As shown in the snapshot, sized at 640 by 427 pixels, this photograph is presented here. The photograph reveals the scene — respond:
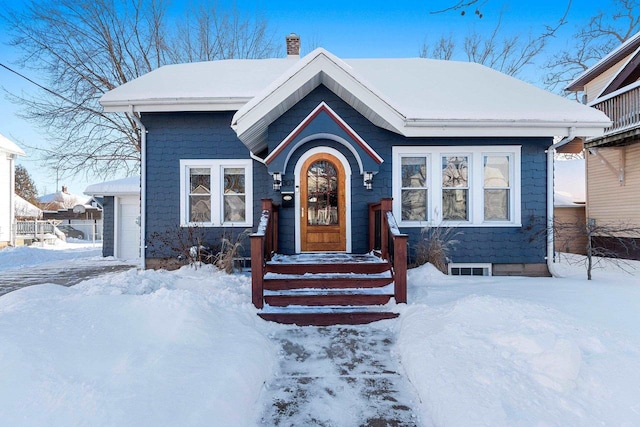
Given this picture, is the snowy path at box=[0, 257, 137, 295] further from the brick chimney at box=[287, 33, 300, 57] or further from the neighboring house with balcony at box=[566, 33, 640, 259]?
the neighboring house with balcony at box=[566, 33, 640, 259]

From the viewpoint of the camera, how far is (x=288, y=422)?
275 centimetres

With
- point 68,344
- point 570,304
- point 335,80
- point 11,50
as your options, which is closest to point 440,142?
point 335,80

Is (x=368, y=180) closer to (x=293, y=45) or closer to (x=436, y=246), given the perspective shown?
(x=436, y=246)

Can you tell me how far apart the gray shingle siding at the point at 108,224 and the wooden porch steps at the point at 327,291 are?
1012cm

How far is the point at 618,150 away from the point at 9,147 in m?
28.0

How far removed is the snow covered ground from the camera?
251cm

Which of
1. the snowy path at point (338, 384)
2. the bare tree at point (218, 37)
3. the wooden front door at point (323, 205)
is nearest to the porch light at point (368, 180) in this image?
the wooden front door at point (323, 205)

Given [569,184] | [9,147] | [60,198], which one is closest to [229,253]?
[9,147]

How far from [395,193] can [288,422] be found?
5673 millimetres

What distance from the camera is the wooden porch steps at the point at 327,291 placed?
4812 mm

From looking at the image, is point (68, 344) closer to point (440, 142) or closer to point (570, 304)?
point (570, 304)

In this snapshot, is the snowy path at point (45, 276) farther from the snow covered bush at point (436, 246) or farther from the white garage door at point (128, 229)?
the snow covered bush at point (436, 246)

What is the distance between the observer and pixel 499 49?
61.6 feet

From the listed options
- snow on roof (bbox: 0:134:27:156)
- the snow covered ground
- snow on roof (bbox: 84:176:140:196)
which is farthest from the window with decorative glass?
snow on roof (bbox: 0:134:27:156)
